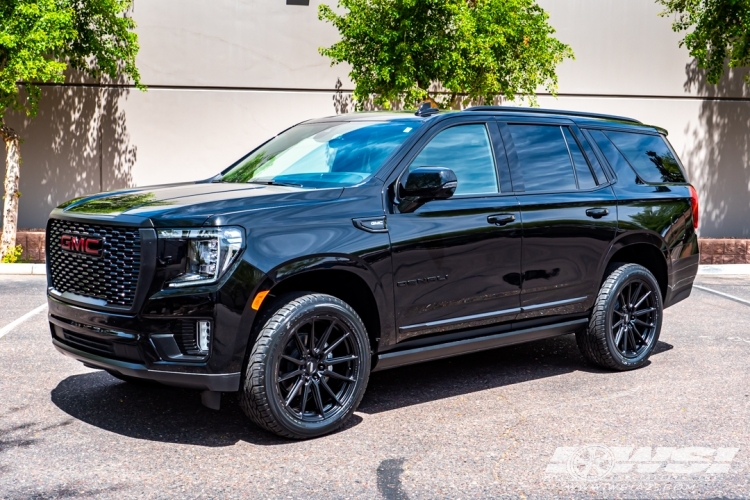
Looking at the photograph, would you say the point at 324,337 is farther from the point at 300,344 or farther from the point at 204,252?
the point at 204,252

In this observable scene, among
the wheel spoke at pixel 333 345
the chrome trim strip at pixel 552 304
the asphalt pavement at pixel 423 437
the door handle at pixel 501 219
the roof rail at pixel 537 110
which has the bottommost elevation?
the asphalt pavement at pixel 423 437

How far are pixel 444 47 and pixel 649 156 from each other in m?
7.34

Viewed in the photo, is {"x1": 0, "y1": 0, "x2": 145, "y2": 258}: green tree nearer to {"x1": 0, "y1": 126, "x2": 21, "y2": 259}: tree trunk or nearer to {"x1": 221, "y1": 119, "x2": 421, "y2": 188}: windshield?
{"x1": 0, "y1": 126, "x2": 21, "y2": 259}: tree trunk

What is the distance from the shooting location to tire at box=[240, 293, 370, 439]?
4914 millimetres

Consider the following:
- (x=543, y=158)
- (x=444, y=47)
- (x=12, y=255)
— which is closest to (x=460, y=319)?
(x=543, y=158)

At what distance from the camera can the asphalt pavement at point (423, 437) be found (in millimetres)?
4434

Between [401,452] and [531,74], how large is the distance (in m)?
11.0

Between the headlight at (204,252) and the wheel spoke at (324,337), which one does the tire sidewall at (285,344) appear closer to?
the wheel spoke at (324,337)

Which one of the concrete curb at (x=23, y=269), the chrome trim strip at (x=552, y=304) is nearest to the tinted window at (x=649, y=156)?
the chrome trim strip at (x=552, y=304)

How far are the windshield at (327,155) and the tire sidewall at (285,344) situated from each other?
0.87 metres

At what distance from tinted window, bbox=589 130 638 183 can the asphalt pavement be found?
61.7 inches

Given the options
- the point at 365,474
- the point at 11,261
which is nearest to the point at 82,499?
the point at 365,474

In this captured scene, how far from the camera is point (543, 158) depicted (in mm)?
6598

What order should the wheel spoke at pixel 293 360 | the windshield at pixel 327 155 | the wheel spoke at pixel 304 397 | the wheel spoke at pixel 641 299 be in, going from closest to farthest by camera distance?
the wheel spoke at pixel 293 360 < the wheel spoke at pixel 304 397 < the windshield at pixel 327 155 < the wheel spoke at pixel 641 299
